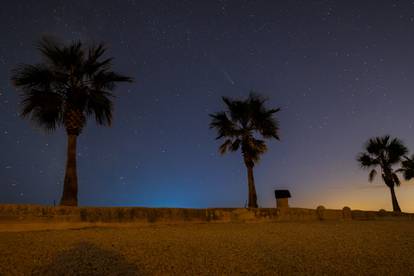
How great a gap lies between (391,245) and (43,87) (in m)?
11.6

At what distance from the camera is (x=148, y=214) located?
8156mm

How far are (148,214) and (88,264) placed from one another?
15.5 feet

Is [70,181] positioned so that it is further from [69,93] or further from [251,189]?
[251,189]

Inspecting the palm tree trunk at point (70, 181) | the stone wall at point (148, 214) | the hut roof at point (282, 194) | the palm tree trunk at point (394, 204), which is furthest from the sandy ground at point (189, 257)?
the palm tree trunk at point (394, 204)

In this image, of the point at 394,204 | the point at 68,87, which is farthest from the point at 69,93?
the point at 394,204

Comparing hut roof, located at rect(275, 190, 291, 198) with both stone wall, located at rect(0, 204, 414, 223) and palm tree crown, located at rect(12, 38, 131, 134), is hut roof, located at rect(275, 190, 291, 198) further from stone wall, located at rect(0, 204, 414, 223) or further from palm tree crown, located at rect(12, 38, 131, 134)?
palm tree crown, located at rect(12, 38, 131, 134)

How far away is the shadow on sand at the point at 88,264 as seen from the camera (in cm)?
320

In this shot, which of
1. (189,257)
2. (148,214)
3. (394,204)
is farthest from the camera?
(394,204)

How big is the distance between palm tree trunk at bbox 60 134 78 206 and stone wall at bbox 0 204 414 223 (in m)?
3.73

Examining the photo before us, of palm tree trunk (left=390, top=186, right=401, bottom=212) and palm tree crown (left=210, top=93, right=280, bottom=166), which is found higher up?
palm tree crown (left=210, top=93, right=280, bottom=166)

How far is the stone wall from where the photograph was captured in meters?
6.27

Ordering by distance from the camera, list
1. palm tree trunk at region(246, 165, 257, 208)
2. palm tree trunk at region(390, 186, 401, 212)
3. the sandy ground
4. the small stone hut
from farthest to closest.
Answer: palm tree trunk at region(390, 186, 401, 212), palm tree trunk at region(246, 165, 257, 208), the small stone hut, the sandy ground

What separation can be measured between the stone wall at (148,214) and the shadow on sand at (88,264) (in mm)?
2690

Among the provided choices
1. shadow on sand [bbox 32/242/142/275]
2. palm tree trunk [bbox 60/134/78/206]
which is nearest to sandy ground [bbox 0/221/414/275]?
shadow on sand [bbox 32/242/142/275]
